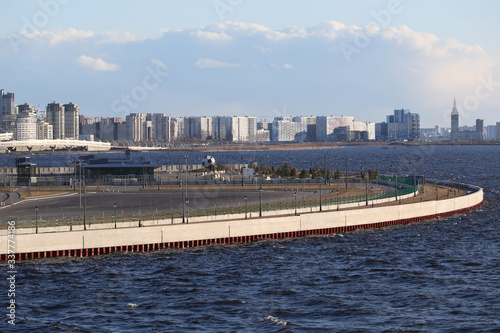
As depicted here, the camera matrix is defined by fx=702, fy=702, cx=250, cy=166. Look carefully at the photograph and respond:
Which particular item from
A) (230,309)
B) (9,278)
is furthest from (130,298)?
(9,278)

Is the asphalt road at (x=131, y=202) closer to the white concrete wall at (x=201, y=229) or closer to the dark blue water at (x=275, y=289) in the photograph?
the white concrete wall at (x=201, y=229)

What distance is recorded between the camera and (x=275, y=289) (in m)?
45.9

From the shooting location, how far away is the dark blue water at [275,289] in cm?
3872

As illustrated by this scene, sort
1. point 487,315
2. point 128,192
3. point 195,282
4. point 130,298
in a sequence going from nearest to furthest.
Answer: point 487,315 < point 130,298 < point 195,282 < point 128,192

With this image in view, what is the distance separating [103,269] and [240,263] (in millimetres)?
10377

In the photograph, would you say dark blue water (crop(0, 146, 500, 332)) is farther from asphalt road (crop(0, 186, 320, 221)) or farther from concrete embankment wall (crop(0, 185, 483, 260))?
asphalt road (crop(0, 186, 320, 221))

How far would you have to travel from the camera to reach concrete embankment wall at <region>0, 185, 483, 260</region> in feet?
179

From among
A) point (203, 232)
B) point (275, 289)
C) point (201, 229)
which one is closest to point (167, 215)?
point (201, 229)

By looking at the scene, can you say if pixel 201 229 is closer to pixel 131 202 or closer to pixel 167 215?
pixel 167 215

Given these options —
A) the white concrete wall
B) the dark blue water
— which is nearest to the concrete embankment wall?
the white concrete wall

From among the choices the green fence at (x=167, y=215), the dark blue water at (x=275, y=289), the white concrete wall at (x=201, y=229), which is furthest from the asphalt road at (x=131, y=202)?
the dark blue water at (x=275, y=289)

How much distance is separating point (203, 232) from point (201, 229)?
0.33m

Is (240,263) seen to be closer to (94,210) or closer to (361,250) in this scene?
(361,250)

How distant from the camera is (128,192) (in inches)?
3693
